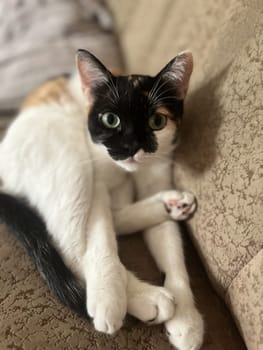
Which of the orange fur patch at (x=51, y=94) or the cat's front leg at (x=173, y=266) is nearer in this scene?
the cat's front leg at (x=173, y=266)

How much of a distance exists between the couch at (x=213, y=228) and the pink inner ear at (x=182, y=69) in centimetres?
8

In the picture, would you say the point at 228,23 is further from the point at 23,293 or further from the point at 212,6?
the point at 23,293

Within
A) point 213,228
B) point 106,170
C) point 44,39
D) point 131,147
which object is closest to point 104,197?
point 106,170

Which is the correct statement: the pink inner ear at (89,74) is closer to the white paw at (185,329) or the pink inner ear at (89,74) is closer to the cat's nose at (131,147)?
the cat's nose at (131,147)

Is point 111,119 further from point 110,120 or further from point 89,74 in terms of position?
point 89,74

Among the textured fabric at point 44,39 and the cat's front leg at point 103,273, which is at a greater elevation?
the textured fabric at point 44,39

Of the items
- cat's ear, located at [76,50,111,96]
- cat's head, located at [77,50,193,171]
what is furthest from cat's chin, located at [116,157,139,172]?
cat's ear, located at [76,50,111,96]

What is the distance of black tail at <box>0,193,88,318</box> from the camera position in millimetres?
959

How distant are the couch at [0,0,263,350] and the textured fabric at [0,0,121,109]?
0.57 metres

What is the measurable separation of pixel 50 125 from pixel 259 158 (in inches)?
22.6

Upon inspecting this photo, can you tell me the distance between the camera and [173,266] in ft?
3.57

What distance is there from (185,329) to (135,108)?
19.7 inches

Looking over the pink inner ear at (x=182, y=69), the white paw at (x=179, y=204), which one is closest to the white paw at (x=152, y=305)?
the white paw at (x=179, y=204)

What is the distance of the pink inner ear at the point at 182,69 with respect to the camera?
41.7 inches
